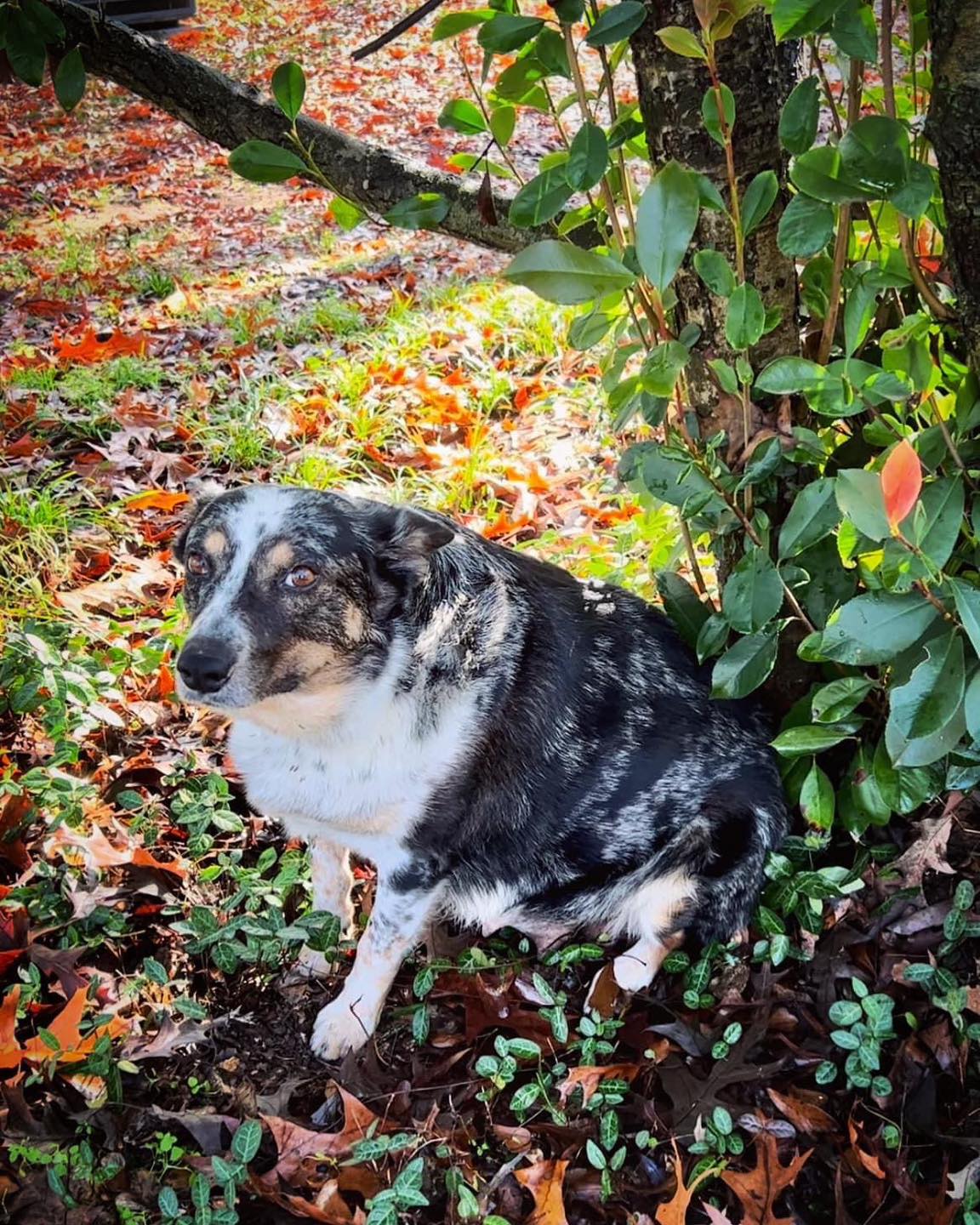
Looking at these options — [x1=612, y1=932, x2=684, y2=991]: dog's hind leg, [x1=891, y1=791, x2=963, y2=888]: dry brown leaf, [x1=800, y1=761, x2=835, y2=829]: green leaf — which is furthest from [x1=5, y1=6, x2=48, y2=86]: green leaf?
[x1=891, y1=791, x2=963, y2=888]: dry brown leaf

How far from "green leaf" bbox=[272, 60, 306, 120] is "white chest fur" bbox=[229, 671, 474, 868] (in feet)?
4.59

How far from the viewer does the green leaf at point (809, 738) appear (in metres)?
2.63

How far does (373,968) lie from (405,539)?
1180mm

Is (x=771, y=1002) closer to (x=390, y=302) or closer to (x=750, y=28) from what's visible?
(x=750, y=28)

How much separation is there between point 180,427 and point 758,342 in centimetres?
327

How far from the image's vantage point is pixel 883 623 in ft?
6.95

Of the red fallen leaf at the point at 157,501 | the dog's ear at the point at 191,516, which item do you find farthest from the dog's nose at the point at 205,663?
the red fallen leaf at the point at 157,501

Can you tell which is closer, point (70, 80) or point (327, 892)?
point (70, 80)

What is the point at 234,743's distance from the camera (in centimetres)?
290

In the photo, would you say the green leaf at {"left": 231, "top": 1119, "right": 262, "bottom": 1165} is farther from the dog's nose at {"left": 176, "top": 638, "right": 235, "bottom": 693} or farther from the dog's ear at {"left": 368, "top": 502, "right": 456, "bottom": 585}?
the dog's ear at {"left": 368, "top": 502, "right": 456, "bottom": 585}

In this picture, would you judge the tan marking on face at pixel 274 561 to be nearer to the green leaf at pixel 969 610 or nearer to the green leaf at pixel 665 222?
the green leaf at pixel 665 222

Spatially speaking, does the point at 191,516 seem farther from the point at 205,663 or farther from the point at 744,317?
the point at 744,317

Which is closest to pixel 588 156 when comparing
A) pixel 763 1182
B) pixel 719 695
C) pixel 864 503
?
pixel 864 503

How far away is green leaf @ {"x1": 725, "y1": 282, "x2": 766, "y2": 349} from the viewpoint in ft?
7.20
